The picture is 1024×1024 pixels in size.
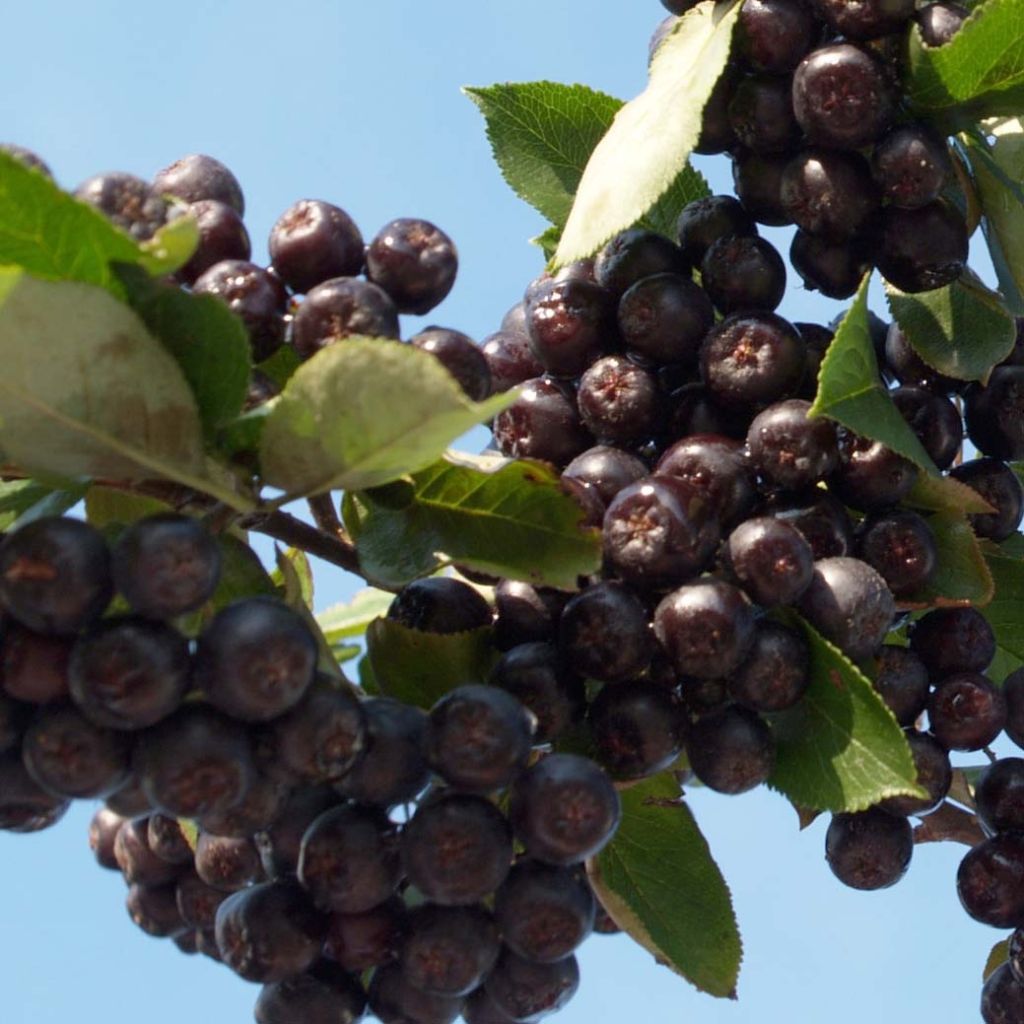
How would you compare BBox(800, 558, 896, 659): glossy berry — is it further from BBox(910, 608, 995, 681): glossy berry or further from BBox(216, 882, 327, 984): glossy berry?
BBox(216, 882, 327, 984): glossy berry

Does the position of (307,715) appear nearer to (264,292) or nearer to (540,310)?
(264,292)

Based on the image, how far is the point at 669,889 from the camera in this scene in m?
2.39

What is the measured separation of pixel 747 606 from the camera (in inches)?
84.4

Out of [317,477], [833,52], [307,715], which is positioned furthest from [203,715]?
[833,52]

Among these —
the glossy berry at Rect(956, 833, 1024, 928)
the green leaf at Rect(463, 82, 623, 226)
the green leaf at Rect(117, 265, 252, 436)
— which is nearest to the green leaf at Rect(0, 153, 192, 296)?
the green leaf at Rect(117, 265, 252, 436)

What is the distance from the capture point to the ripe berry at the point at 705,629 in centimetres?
207

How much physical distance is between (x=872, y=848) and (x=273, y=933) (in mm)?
930

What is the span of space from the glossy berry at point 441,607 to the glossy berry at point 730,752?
34 centimetres

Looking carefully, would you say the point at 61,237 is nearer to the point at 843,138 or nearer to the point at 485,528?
the point at 485,528

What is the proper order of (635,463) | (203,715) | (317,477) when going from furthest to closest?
(635,463), (317,477), (203,715)

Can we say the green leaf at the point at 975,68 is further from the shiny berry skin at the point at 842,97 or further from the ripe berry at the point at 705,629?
the ripe berry at the point at 705,629

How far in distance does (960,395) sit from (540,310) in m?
0.70

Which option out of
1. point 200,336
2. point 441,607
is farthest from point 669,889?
point 200,336

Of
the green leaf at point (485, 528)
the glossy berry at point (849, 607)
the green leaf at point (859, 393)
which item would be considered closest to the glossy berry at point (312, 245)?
the green leaf at point (485, 528)
